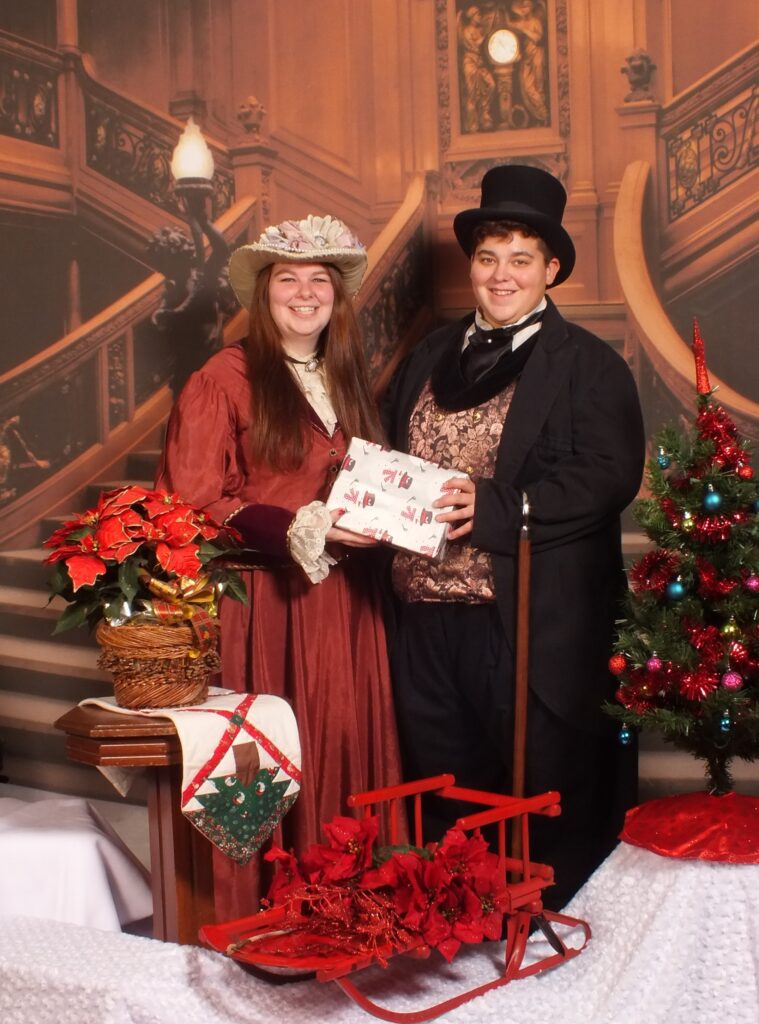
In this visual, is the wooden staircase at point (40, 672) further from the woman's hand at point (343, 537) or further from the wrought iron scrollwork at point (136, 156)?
the woman's hand at point (343, 537)

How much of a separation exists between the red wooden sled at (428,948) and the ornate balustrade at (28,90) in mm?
3000

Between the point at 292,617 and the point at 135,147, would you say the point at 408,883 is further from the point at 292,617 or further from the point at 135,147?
the point at 135,147

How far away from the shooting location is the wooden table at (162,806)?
2.71 metres

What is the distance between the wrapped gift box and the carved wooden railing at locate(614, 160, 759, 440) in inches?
50.1

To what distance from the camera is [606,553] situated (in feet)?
10.9

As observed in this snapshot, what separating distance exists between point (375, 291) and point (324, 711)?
67.4 inches

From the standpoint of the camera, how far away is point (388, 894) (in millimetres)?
2555

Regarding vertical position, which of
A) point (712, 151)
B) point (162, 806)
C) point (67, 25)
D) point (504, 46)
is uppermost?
point (67, 25)

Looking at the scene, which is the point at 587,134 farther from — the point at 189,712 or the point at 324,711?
the point at 189,712

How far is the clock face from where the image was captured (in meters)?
4.23

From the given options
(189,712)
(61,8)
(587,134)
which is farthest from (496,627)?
(61,8)

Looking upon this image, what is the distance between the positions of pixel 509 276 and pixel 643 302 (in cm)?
98

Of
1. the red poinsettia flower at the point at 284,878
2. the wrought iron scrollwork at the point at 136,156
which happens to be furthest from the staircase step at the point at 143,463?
the red poinsettia flower at the point at 284,878

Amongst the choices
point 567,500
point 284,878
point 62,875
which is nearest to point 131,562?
point 284,878
